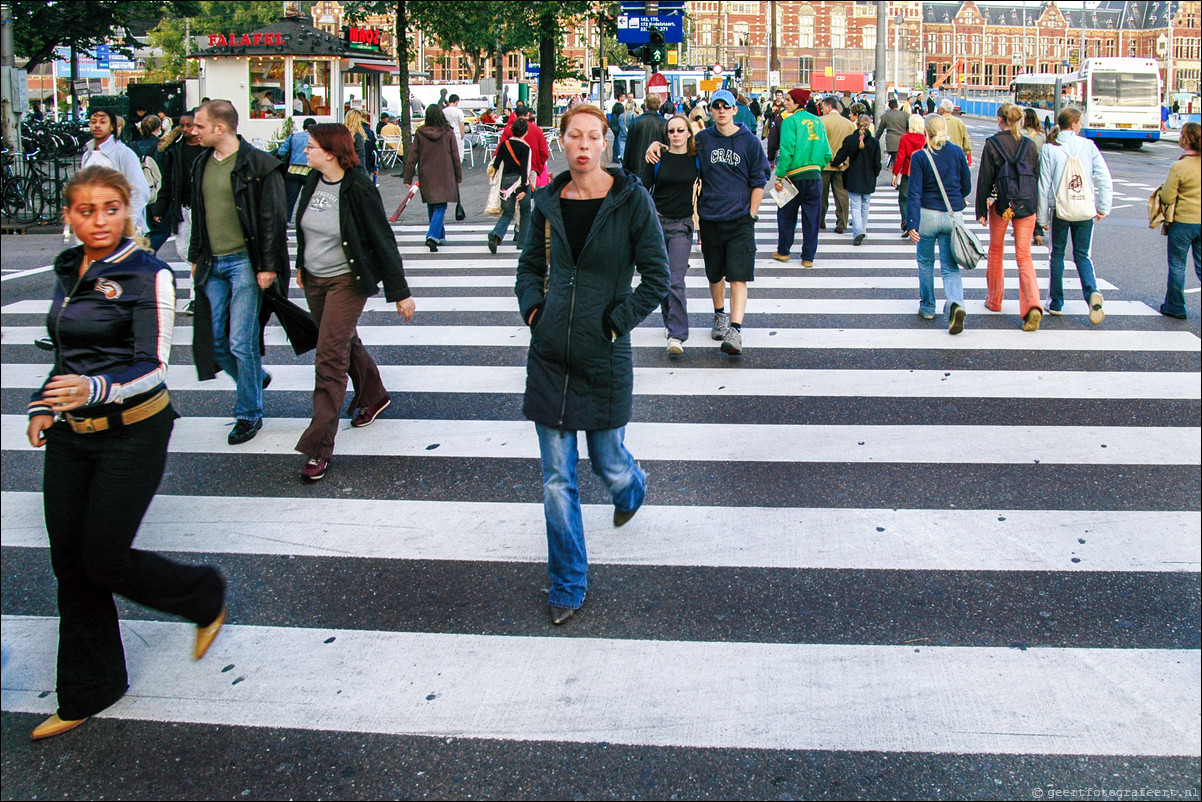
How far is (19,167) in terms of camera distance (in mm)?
18031

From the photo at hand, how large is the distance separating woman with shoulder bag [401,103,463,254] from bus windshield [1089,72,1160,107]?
39.5 meters

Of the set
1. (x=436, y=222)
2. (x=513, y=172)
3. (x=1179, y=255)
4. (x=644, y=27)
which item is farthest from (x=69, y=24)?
(x=1179, y=255)

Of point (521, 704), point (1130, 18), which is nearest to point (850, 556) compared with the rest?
point (521, 704)

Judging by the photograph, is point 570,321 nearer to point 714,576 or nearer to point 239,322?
point 714,576

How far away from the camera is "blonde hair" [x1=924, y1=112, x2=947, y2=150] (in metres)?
9.34

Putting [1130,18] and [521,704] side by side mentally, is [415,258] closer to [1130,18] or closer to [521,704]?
[521,704]

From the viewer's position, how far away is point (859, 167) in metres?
14.4

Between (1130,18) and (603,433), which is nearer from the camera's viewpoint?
(603,433)

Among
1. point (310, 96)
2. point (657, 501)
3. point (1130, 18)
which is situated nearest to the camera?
point (657, 501)

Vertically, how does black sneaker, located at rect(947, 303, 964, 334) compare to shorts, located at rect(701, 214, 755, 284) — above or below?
below

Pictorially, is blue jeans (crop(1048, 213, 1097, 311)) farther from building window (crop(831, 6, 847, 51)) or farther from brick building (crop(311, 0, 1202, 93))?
building window (crop(831, 6, 847, 51))

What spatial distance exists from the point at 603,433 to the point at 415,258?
32.4 ft

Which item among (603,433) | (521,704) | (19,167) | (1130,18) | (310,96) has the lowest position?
(521,704)

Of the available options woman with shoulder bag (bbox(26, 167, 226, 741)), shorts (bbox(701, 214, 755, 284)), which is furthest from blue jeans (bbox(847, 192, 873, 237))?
woman with shoulder bag (bbox(26, 167, 226, 741))
